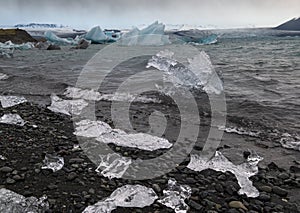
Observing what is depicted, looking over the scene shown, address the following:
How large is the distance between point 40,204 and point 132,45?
31.4 m

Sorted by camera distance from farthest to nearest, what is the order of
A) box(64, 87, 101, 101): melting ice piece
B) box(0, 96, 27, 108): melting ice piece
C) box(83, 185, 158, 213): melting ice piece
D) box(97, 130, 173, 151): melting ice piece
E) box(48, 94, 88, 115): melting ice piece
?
box(64, 87, 101, 101): melting ice piece → box(0, 96, 27, 108): melting ice piece → box(48, 94, 88, 115): melting ice piece → box(97, 130, 173, 151): melting ice piece → box(83, 185, 158, 213): melting ice piece

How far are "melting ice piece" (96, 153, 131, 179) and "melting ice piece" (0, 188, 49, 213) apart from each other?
2.31 feet

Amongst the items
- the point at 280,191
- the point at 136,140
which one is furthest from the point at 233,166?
the point at 136,140

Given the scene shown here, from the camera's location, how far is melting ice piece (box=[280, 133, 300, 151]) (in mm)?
3896

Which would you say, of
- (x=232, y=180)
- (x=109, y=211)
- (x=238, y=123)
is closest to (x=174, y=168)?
(x=232, y=180)

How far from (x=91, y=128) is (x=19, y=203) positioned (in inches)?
82.9

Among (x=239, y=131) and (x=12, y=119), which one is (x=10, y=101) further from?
(x=239, y=131)

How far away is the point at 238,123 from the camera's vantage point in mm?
Result: 4988

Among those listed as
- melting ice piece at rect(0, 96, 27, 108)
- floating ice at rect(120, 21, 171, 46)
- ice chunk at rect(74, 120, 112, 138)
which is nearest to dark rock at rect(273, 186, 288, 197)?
ice chunk at rect(74, 120, 112, 138)

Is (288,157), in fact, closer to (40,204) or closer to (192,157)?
(192,157)

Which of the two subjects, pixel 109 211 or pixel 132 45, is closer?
pixel 109 211

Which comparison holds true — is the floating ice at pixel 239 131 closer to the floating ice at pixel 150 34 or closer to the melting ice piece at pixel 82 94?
the melting ice piece at pixel 82 94

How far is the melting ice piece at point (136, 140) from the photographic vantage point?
367cm

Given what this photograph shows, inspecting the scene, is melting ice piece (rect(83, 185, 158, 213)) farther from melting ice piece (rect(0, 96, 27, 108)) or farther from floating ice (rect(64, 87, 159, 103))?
floating ice (rect(64, 87, 159, 103))
